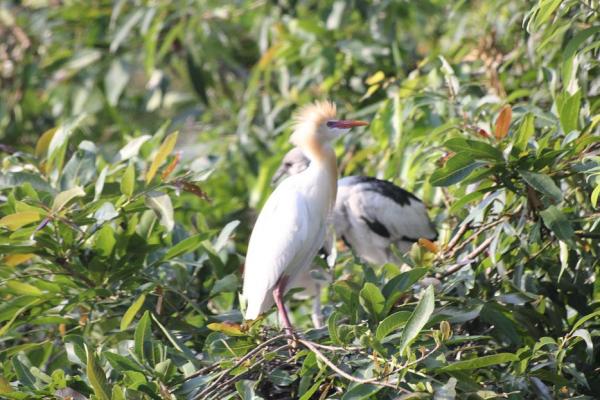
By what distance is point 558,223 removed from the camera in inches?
124

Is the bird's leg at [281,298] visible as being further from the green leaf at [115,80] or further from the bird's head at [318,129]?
the green leaf at [115,80]

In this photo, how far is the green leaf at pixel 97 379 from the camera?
9.57ft

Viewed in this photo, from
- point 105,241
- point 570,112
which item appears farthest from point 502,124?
point 105,241

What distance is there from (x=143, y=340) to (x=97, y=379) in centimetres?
24

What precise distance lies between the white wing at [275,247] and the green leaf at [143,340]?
57 centimetres

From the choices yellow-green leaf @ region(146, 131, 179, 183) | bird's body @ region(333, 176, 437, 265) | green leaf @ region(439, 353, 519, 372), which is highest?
yellow-green leaf @ region(146, 131, 179, 183)

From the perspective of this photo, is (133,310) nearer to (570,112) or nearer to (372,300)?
(372,300)

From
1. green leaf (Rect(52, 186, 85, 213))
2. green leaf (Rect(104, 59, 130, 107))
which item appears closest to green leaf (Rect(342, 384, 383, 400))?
green leaf (Rect(52, 186, 85, 213))

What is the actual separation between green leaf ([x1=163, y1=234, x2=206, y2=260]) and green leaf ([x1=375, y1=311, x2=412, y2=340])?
1.04m

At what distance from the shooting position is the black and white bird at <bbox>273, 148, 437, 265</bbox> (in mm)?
4859

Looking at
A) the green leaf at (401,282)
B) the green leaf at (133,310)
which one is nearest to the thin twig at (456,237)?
the green leaf at (401,282)

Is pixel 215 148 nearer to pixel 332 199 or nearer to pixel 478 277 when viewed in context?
pixel 332 199

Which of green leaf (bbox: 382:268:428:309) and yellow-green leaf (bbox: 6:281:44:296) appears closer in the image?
green leaf (bbox: 382:268:428:309)

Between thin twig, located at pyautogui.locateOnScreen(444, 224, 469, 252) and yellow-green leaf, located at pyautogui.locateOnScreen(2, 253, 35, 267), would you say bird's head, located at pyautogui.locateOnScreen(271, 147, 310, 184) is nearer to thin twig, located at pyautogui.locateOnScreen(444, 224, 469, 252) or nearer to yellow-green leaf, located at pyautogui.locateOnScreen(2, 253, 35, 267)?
thin twig, located at pyautogui.locateOnScreen(444, 224, 469, 252)
